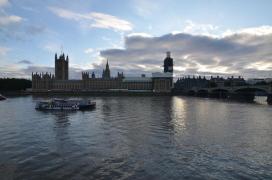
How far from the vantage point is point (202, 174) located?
19406 millimetres

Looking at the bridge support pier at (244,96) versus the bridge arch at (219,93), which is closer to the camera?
the bridge support pier at (244,96)

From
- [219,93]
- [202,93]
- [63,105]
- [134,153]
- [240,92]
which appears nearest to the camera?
[134,153]

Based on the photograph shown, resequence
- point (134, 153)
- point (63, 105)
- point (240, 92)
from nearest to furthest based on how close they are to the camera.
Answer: point (134, 153)
point (63, 105)
point (240, 92)

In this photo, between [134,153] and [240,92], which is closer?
[134,153]

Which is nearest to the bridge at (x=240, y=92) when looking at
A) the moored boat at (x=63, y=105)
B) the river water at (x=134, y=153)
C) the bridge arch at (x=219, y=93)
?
the bridge arch at (x=219, y=93)

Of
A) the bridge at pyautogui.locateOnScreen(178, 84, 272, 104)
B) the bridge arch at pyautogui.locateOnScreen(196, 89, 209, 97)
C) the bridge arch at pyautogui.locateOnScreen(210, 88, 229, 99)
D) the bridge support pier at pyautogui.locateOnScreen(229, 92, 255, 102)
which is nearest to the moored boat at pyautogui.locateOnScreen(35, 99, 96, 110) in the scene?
the bridge at pyautogui.locateOnScreen(178, 84, 272, 104)

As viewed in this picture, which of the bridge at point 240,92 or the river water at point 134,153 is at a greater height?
the bridge at point 240,92

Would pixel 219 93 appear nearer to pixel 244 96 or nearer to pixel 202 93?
pixel 244 96

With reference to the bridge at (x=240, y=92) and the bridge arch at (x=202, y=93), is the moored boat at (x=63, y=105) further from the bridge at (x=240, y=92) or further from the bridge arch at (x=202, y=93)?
the bridge arch at (x=202, y=93)

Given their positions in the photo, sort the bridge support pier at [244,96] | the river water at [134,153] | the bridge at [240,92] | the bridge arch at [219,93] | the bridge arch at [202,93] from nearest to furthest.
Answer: the river water at [134,153] < the bridge at [240,92] < the bridge support pier at [244,96] < the bridge arch at [219,93] < the bridge arch at [202,93]

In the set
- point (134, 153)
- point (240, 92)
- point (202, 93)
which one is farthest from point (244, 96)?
point (134, 153)

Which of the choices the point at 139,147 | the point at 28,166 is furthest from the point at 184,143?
the point at 28,166

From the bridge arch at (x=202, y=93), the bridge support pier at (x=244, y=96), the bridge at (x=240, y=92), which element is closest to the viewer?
the bridge at (x=240, y=92)

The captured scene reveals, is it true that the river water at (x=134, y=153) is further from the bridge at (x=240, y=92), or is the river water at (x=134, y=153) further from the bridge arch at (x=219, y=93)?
the bridge arch at (x=219, y=93)
